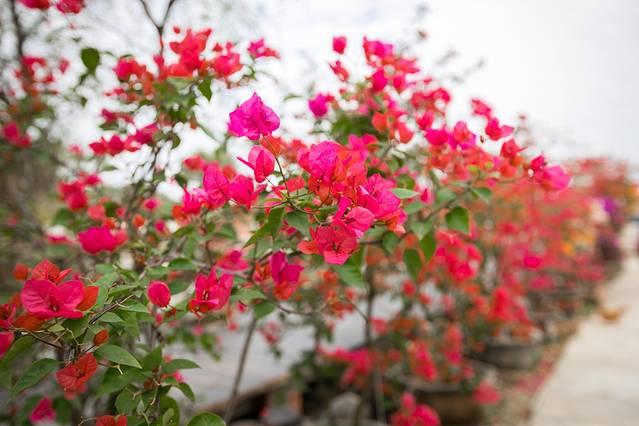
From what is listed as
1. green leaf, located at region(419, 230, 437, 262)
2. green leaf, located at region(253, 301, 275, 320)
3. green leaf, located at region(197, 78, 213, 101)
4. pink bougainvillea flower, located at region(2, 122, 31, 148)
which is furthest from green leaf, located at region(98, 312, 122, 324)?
pink bougainvillea flower, located at region(2, 122, 31, 148)

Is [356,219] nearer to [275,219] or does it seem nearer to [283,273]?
[275,219]

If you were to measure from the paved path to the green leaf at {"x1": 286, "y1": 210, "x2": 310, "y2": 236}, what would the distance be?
8.36 feet

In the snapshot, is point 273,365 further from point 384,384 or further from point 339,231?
point 339,231

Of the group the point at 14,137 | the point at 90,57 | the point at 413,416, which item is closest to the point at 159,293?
the point at 90,57

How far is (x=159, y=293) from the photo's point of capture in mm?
754

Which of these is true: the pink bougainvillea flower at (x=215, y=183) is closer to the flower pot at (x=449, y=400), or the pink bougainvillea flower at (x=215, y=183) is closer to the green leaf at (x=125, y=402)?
the green leaf at (x=125, y=402)

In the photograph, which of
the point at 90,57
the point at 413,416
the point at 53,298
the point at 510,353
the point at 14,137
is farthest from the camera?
the point at 510,353

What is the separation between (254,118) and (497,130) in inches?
22.5

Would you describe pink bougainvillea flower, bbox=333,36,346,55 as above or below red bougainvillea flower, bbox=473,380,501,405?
above

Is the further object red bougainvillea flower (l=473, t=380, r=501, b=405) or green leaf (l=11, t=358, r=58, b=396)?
red bougainvillea flower (l=473, t=380, r=501, b=405)

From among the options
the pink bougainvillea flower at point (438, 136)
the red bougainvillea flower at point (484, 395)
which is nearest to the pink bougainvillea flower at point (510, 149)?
the pink bougainvillea flower at point (438, 136)

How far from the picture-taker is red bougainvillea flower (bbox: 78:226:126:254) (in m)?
0.95

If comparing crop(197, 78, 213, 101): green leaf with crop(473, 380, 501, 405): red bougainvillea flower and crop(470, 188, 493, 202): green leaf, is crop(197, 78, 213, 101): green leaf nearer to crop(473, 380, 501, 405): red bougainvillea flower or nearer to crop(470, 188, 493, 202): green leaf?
crop(470, 188, 493, 202): green leaf

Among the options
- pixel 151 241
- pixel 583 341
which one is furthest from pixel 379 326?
pixel 583 341
